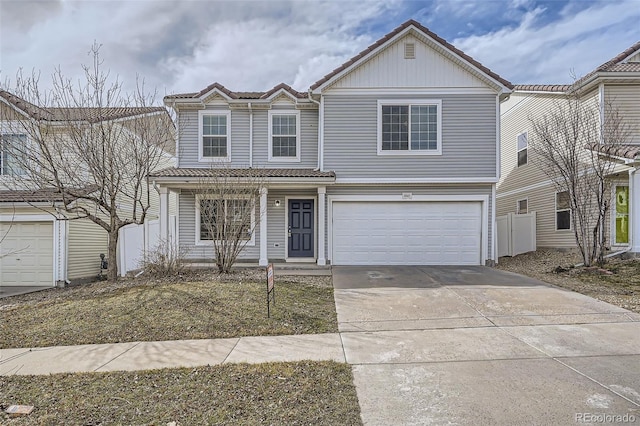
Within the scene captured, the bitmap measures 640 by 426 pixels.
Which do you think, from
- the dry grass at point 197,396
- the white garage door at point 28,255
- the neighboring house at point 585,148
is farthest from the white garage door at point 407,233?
the white garage door at point 28,255

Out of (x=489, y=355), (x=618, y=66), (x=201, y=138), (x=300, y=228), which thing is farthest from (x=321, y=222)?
(x=618, y=66)

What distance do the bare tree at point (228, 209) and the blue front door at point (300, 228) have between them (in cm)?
211

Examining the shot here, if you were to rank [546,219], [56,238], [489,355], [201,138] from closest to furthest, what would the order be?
[489,355]
[56,238]
[201,138]
[546,219]

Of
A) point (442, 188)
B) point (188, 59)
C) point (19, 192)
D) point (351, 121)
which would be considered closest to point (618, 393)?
point (442, 188)

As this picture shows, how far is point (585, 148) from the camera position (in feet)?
38.5

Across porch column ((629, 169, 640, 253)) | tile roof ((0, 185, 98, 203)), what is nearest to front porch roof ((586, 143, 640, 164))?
porch column ((629, 169, 640, 253))

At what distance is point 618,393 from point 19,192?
15.5 m

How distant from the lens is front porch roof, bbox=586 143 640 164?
428 inches

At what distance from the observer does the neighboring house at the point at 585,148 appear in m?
11.8

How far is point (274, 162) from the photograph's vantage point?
13.3 metres

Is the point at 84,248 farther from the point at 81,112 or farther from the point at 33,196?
the point at 81,112

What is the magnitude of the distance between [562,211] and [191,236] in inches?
540

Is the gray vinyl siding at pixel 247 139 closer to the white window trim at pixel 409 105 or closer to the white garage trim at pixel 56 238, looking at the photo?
the white window trim at pixel 409 105

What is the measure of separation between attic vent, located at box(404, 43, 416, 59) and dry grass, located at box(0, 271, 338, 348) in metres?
8.22
